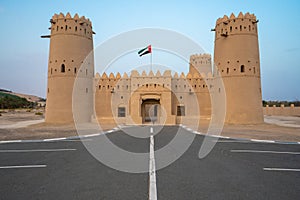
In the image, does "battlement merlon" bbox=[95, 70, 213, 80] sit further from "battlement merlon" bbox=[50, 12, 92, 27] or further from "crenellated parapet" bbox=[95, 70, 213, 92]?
"battlement merlon" bbox=[50, 12, 92, 27]

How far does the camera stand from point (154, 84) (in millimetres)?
24797

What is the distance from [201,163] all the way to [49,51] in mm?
23400

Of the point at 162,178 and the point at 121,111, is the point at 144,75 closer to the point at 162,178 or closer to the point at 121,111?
the point at 121,111

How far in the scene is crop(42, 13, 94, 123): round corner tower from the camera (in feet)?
80.2

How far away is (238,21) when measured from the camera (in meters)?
24.2

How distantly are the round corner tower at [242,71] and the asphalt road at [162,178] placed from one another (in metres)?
16.4

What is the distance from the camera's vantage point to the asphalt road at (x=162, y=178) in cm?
436

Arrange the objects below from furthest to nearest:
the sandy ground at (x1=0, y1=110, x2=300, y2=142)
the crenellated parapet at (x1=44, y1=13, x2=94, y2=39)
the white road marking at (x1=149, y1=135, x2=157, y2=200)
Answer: the crenellated parapet at (x1=44, y1=13, x2=94, y2=39)
the sandy ground at (x1=0, y1=110, x2=300, y2=142)
the white road marking at (x1=149, y1=135, x2=157, y2=200)

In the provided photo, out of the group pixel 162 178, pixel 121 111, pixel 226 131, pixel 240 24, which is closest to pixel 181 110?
pixel 121 111

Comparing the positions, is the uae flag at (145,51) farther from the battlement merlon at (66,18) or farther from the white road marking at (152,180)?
the white road marking at (152,180)

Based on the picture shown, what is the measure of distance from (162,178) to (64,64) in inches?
865

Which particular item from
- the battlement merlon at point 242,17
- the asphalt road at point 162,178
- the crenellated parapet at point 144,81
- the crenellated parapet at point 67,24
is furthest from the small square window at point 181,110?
the asphalt road at point 162,178

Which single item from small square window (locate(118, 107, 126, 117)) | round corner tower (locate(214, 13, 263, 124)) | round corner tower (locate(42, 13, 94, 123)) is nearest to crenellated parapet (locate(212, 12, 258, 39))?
round corner tower (locate(214, 13, 263, 124))

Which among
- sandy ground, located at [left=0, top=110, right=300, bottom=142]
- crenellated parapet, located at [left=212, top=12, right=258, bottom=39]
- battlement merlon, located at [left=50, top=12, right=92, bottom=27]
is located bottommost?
sandy ground, located at [left=0, top=110, right=300, bottom=142]
